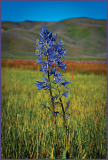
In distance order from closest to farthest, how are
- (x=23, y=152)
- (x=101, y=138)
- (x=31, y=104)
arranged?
(x=23, y=152), (x=101, y=138), (x=31, y=104)

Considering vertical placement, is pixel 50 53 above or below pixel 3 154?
above

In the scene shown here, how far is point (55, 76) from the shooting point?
1203 millimetres

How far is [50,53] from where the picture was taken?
113 centimetres

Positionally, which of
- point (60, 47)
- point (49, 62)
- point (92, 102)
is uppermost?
Result: point (60, 47)

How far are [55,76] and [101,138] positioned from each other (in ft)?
4.19

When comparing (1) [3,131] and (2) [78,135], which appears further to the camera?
(1) [3,131]

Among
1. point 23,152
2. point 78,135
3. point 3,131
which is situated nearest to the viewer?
point 23,152

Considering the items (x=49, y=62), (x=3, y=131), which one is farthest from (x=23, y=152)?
(x=49, y=62)

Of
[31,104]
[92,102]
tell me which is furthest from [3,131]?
[92,102]

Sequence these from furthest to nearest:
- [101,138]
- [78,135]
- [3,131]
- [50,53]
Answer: [3,131]
[101,138]
[78,135]
[50,53]

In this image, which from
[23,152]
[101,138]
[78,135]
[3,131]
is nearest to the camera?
[23,152]

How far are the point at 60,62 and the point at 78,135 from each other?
1.08 metres

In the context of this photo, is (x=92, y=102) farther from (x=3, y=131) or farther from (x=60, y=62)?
(x=60, y=62)

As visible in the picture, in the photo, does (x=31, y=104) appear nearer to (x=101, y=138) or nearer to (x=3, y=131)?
(x=3, y=131)
